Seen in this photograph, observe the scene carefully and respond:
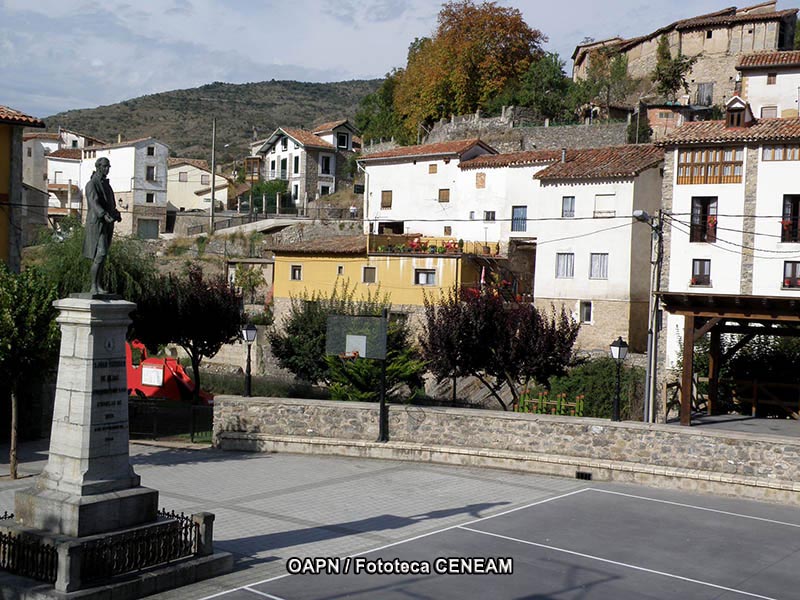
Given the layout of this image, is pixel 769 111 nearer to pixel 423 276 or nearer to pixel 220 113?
pixel 423 276

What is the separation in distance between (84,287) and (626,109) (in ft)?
128

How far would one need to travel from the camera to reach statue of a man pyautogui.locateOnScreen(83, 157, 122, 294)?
1193 cm

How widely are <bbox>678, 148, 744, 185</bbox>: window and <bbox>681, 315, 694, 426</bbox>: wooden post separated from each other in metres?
11.3

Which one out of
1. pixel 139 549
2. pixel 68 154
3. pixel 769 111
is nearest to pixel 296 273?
pixel 769 111

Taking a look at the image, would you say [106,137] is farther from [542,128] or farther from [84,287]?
[84,287]

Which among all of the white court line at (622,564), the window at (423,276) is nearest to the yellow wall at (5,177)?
the white court line at (622,564)

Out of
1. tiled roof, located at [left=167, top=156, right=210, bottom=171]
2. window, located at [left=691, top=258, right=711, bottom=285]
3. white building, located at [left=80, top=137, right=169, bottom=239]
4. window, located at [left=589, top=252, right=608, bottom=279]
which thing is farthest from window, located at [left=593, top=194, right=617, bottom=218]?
tiled roof, located at [left=167, top=156, right=210, bottom=171]

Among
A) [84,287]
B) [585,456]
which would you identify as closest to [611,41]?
[84,287]

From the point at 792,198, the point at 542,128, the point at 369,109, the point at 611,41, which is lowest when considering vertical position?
the point at 792,198

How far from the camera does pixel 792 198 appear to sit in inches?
1240

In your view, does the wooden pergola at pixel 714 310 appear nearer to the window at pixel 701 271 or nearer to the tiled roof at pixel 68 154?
the window at pixel 701 271

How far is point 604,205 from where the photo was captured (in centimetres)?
3781

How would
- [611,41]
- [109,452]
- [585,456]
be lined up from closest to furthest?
[109,452]
[585,456]
[611,41]

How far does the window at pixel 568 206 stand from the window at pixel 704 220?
258 inches
